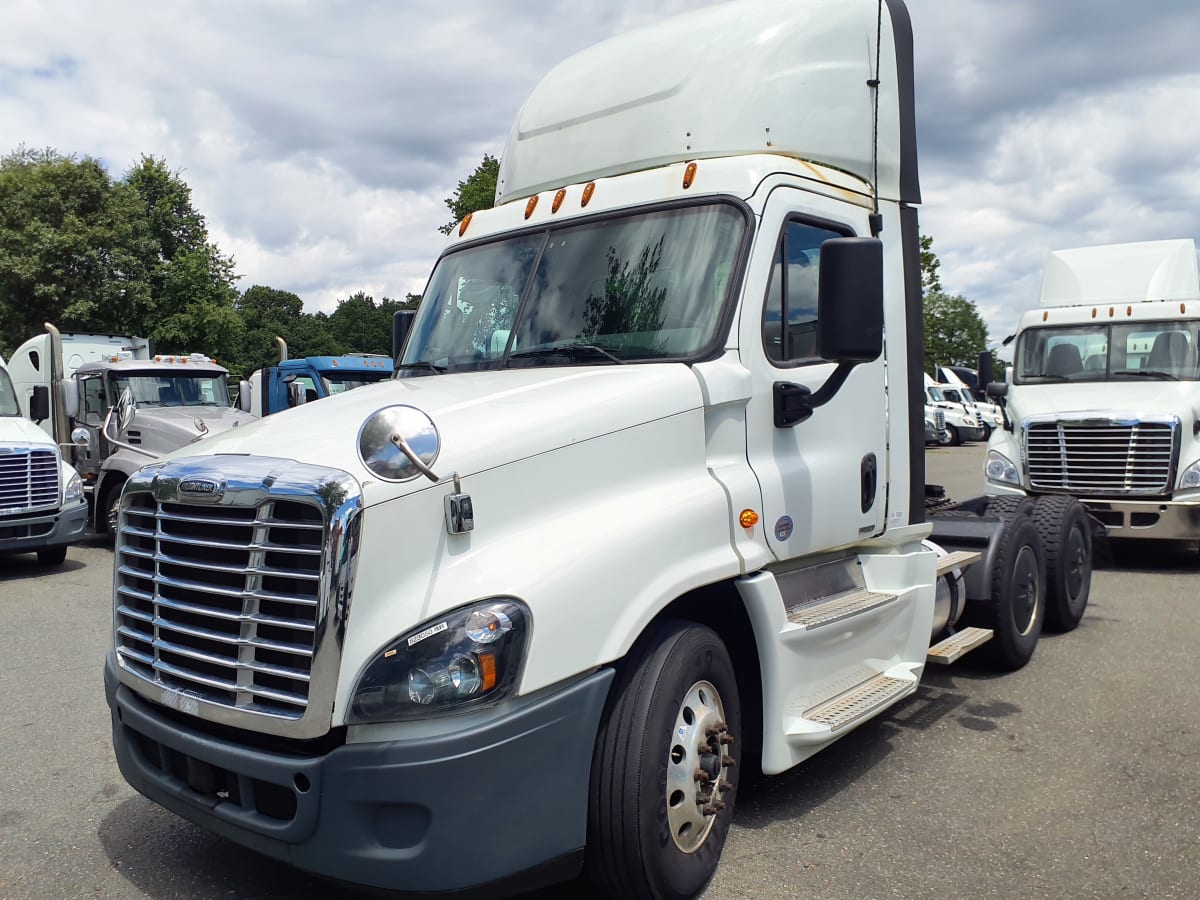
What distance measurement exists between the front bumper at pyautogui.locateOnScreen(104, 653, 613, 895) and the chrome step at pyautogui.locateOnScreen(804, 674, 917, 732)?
1316 millimetres

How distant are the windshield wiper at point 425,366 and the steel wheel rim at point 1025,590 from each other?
3916 mm

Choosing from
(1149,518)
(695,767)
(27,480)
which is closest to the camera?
(695,767)

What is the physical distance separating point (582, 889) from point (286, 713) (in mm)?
1303

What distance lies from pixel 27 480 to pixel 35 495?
0.58ft

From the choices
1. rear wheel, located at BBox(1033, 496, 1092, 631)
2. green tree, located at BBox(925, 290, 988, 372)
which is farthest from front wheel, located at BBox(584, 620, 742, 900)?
green tree, located at BBox(925, 290, 988, 372)

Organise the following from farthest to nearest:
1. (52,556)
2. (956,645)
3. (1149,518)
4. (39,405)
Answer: (39,405)
(52,556)
(1149,518)
(956,645)

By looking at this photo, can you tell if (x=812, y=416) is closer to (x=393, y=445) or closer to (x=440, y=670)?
(x=393, y=445)

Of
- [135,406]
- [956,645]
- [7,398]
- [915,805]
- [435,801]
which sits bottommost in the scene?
[915,805]

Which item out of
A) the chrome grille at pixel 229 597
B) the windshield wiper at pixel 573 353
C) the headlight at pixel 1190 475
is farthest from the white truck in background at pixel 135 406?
the headlight at pixel 1190 475

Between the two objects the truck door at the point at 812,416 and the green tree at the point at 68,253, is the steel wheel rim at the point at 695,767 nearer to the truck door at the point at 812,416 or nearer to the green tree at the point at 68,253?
the truck door at the point at 812,416

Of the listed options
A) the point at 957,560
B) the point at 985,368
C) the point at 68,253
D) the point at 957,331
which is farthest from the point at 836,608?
the point at 957,331

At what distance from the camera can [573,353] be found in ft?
13.1

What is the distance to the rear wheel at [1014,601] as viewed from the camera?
6.07 meters

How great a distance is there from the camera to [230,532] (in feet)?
9.95
